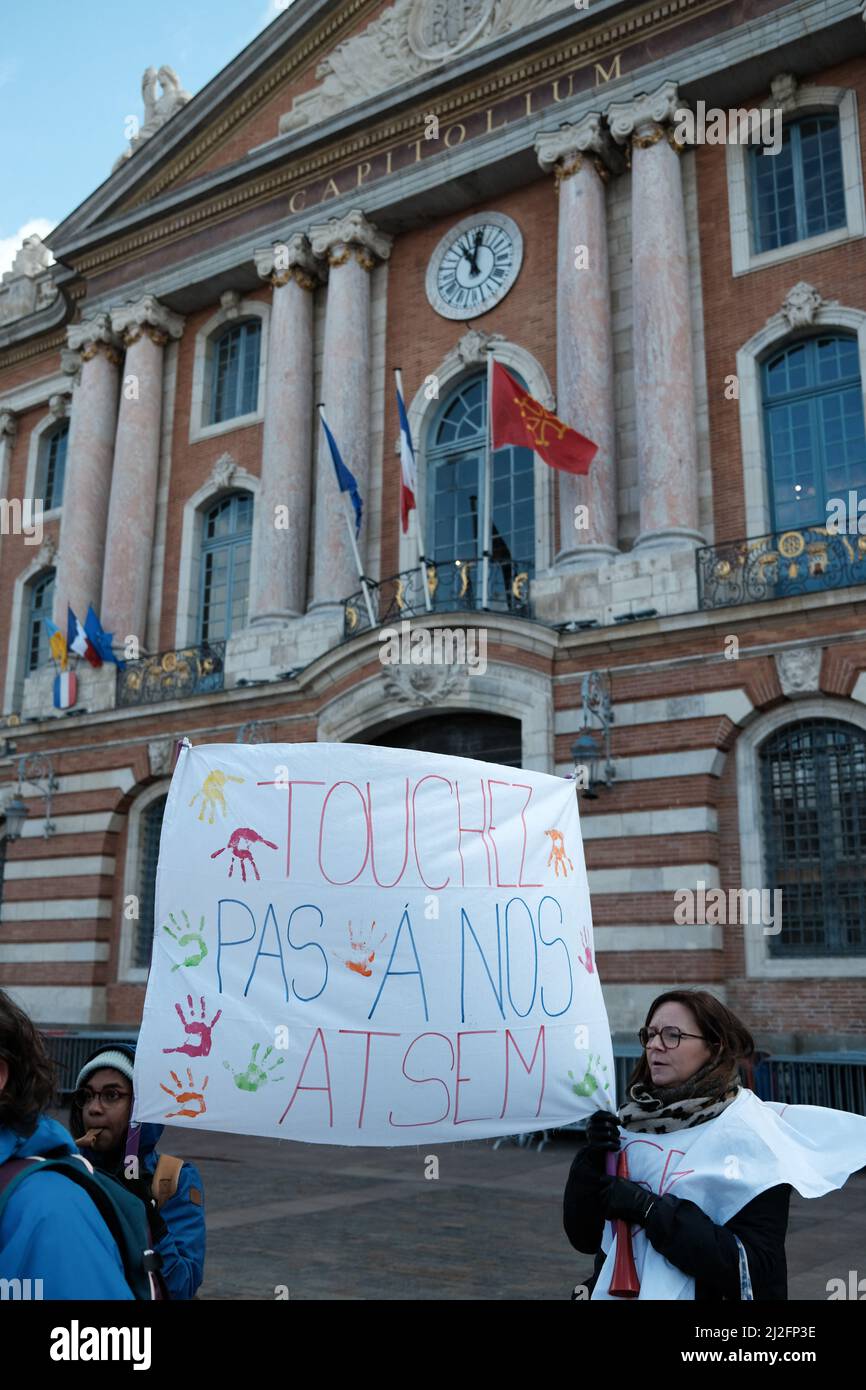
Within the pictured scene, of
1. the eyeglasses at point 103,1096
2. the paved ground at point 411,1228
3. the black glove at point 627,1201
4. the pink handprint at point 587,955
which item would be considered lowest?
the paved ground at point 411,1228

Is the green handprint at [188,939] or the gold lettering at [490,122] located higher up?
the gold lettering at [490,122]

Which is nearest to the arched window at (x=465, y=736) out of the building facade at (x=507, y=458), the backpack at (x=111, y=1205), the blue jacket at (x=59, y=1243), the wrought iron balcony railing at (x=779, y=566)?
the building facade at (x=507, y=458)

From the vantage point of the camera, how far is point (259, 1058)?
4.54 m

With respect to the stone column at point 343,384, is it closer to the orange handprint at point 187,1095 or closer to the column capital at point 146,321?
the column capital at point 146,321

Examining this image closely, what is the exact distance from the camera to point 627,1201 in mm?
3520

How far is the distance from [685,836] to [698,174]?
36.0 ft

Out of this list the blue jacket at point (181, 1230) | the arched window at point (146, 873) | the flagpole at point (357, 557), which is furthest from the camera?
the arched window at point (146, 873)

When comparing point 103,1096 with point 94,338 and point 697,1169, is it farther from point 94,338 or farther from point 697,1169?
point 94,338

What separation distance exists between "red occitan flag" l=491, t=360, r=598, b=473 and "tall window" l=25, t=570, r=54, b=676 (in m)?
15.2

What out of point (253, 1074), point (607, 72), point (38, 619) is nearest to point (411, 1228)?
point (253, 1074)

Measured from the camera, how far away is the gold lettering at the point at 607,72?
19.8 m

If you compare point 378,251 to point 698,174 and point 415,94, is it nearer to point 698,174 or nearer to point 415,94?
point 415,94

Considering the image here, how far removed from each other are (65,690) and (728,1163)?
2198 cm

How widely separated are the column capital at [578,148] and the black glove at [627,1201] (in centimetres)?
1938
